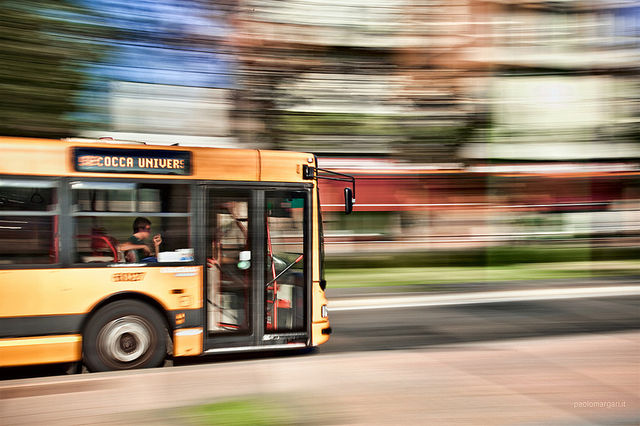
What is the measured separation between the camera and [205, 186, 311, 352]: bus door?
7.09 metres

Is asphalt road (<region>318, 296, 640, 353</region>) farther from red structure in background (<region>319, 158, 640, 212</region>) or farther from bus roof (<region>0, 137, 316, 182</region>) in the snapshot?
red structure in background (<region>319, 158, 640, 212</region>)

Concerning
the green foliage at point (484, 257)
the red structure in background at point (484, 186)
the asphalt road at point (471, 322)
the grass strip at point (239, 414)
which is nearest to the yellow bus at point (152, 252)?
the asphalt road at point (471, 322)

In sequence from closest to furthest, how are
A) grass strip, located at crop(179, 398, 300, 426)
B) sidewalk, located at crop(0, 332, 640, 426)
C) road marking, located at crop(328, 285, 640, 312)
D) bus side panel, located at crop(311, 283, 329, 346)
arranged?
grass strip, located at crop(179, 398, 300, 426)
sidewalk, located at crop(0, 332, 640, 426)
bus side panel, located at crop(311, 283, 329, 346)
road marking, located at crop(328, 285, 640, 312)

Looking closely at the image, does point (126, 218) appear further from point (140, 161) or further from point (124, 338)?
point (124, 338)

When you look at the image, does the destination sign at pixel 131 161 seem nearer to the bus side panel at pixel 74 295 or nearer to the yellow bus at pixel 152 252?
the yellow bus at pixel 152 252

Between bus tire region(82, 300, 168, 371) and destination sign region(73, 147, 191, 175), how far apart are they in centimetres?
148

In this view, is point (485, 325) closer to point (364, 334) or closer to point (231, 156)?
point (364, 334)

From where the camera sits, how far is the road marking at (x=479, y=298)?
12.3m

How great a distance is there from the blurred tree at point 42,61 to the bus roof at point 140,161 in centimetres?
574

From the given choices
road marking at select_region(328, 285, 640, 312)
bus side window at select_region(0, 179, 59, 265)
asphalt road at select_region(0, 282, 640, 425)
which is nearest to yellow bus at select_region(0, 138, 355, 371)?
bus side window at select_region(0, 179, 59, 265)

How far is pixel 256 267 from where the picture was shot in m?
7.24

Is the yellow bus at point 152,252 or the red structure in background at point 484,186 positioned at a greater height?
the red structure in background at point 484,186

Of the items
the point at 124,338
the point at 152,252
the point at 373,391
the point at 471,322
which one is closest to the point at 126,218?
the point at 152,252

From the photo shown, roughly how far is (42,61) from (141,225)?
651 centimetres
